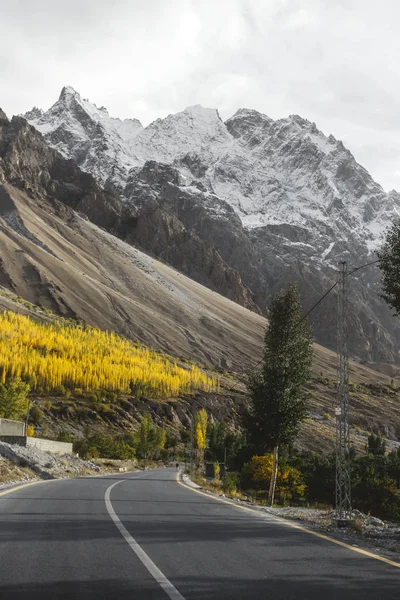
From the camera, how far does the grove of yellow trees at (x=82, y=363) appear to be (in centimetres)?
12275

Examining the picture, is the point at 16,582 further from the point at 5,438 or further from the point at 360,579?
the point at 5,438

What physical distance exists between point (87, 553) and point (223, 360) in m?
182

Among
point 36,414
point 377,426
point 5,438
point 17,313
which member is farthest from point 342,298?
point 377,426

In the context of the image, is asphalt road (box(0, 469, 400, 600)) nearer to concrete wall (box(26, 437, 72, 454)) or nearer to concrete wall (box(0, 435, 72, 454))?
concrete wall (box(0, 435, 72, 454))

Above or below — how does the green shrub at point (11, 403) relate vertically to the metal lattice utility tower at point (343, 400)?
below

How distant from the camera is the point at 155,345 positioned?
181375mm

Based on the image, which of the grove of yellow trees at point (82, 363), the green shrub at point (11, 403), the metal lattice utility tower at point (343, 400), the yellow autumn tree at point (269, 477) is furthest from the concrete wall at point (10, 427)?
the grove of yellow trees at point (82, 363)

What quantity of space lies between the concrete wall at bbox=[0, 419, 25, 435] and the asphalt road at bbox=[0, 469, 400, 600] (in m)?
31.1

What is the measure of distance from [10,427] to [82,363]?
8794 cm

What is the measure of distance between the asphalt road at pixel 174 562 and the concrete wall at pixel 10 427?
31144 mm

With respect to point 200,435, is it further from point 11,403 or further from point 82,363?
point 82,363

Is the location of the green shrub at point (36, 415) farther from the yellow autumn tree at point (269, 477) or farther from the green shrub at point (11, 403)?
the yellow autumn tree at point (269, 477)

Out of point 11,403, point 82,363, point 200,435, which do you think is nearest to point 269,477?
point 11,403

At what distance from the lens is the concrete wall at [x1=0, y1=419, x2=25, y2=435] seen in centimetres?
4331
